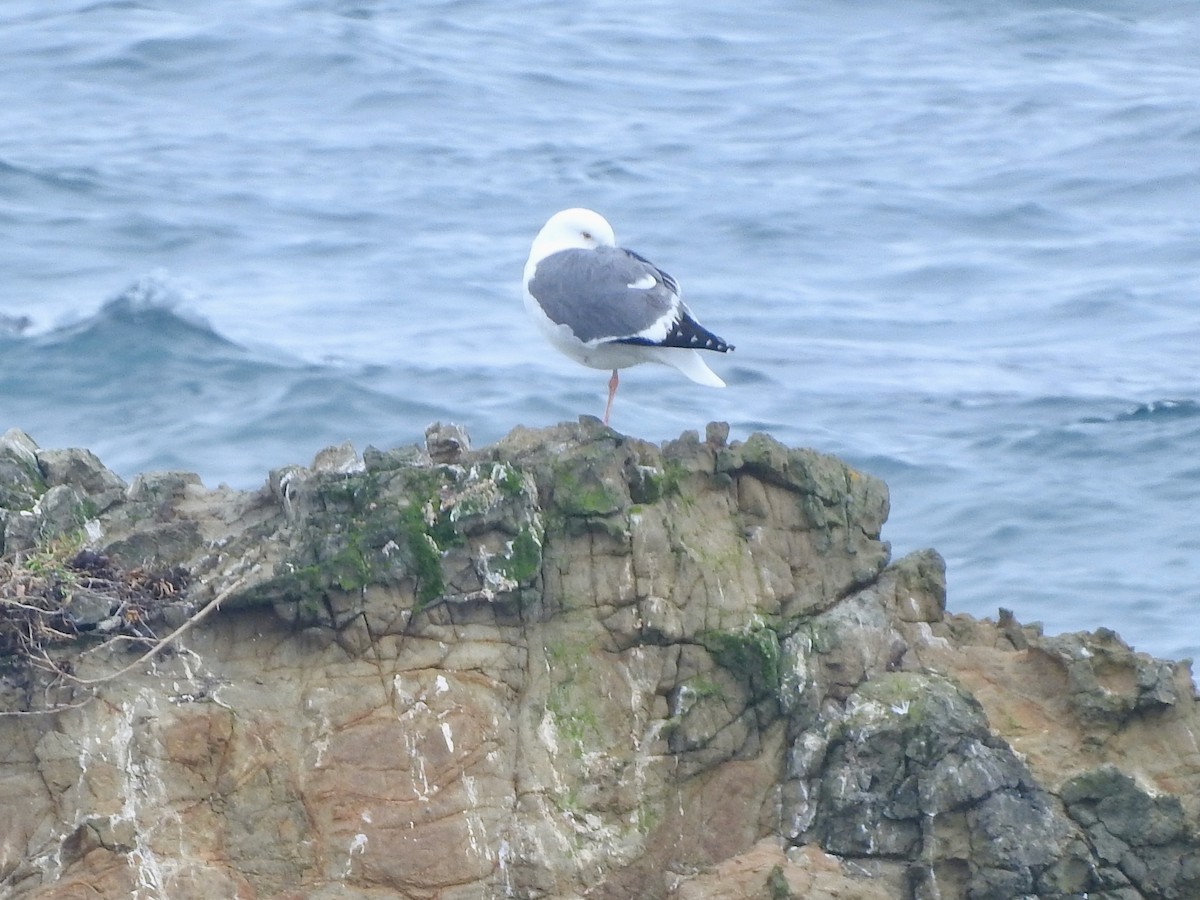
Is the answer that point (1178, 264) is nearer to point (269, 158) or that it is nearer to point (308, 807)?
point (269, 158)

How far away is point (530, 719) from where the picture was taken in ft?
20.3

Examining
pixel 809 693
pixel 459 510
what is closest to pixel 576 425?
pixel 459 510

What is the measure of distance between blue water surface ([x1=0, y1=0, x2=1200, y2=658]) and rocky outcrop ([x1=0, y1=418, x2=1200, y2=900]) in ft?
20.1

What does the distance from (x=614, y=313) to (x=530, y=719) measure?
2.26 metres

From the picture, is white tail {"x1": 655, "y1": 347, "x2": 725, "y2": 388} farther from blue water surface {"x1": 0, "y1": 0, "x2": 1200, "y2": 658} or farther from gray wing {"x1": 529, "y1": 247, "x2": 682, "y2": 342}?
blue water surface {"x1": 0, "y1": 0, "x2": 1200, "y2": 658}

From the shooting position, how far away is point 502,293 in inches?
704

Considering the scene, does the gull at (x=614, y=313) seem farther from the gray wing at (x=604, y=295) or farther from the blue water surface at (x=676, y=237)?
the blue water surface at (x=676, y=237)

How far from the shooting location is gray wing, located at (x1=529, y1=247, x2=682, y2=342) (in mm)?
7930

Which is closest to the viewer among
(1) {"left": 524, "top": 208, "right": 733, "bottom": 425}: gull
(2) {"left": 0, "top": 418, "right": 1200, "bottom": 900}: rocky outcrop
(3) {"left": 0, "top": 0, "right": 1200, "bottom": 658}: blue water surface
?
(2) {"left": 0, "top": 418, "right": 1200, "bottom": 900}: rocky outcrop

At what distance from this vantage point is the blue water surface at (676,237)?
1479 cm

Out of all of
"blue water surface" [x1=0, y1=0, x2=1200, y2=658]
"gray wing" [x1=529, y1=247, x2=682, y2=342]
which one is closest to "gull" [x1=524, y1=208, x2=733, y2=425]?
"gray wing" [x1=529, y1=247, x2=682, y2=342]

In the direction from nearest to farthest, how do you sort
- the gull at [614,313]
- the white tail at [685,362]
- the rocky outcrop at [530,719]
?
the rocky outcrop at [530,719] → the gull at [614,313] → the white tail at [685,362]

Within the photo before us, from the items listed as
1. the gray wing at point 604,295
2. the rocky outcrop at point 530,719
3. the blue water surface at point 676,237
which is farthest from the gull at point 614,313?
the blue water surface at point 676,237

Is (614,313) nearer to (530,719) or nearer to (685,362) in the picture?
(685,362)
